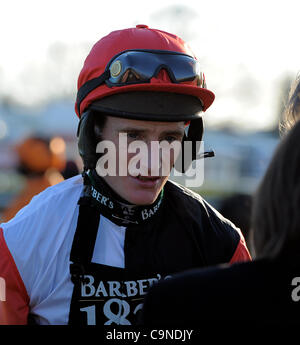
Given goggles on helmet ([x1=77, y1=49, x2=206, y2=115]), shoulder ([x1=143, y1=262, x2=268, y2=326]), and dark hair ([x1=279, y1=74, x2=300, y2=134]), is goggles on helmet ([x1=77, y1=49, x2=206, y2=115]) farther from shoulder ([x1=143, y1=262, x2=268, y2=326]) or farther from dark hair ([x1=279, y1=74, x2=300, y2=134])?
shoulder ([x1=143, y1=262, x2=268, y2=326])

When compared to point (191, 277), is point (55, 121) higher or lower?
lower

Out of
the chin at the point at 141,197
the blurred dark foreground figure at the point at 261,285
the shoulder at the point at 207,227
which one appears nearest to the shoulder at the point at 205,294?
the blurred dark foreground figure at the point at 261,285

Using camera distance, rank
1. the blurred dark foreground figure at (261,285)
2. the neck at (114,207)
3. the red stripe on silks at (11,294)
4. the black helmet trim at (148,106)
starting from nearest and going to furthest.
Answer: the blurred dark foreground figure at (261,285) → the red stripe on silks at (11,294) → the black helmet trim at (148,106) → the neck at (114,207)

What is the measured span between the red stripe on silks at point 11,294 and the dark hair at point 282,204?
1190mm

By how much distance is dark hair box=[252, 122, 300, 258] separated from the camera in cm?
152

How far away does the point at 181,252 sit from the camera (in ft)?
8.39

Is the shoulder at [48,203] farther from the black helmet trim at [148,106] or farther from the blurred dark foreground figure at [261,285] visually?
A: the blurred dark foreground figure at [261,285]

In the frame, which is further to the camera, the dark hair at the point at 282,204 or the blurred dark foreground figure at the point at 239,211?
the blurred dark foreground figure at the point at 239,211

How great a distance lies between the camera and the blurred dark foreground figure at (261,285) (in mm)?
1490
